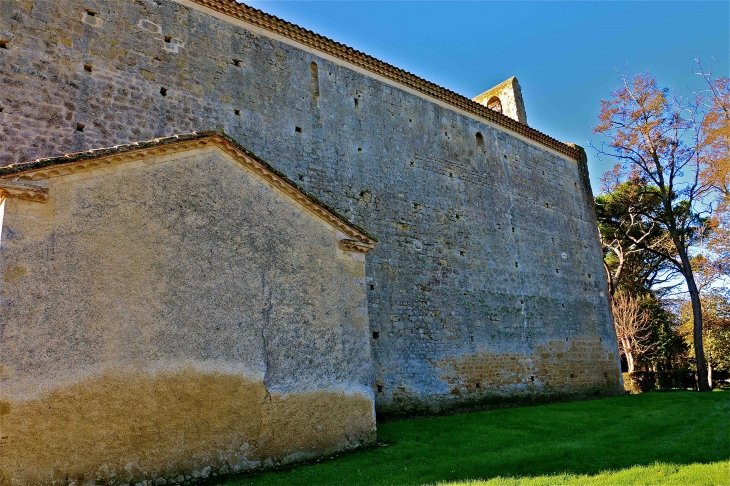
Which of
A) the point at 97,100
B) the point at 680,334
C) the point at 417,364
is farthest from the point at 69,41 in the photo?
the point at 680,334

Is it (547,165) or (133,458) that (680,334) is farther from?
(133,458)

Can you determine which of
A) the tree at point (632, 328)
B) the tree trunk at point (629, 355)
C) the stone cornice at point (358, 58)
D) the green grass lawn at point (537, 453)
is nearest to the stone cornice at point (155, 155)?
the green grass lawn at point (537, 453)

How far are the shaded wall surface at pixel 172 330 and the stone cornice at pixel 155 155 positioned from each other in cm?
10

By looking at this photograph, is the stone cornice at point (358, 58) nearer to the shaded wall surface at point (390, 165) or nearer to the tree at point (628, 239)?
the shaded wall surface at point (390, 165)

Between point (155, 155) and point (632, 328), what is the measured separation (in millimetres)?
22636

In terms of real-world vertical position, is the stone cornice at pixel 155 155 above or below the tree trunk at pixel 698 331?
above

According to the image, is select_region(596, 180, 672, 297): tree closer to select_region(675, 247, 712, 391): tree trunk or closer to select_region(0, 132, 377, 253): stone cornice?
select_region(675, 247, 712, 391): tree trunk

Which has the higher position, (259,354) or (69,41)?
(69,41)

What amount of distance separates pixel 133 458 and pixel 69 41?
7.40 metres

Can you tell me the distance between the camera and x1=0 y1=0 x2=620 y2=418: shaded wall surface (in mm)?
8812

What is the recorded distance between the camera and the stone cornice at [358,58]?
35.9 feet

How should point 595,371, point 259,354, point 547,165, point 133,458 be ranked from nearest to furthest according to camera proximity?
point 133,458, point 259,354, point 595,371, point 547,165

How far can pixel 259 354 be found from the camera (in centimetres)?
677

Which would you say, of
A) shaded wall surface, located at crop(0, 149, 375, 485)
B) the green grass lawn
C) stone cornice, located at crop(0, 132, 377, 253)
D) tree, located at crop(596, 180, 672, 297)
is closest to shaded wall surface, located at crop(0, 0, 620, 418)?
the green grass lawn
